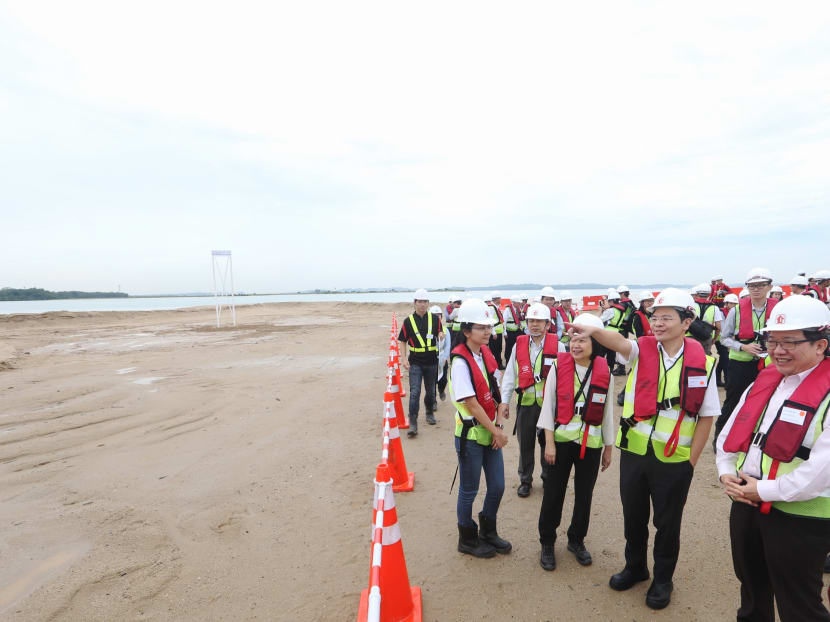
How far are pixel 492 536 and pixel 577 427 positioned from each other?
1276 millimetres

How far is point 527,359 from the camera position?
14.4ft

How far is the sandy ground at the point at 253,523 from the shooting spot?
9.91 feet

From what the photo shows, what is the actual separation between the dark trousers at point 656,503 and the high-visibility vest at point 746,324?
337cm

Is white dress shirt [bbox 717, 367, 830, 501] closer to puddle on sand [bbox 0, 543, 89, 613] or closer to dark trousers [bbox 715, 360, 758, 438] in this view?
dark trousers [bbox 715, 360, 758, 438]

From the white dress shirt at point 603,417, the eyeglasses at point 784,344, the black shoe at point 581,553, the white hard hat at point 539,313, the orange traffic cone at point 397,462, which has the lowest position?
the black shoe at point 581,553

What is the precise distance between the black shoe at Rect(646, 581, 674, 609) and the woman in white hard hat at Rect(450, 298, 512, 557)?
1.07 m

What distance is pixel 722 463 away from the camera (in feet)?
7.35

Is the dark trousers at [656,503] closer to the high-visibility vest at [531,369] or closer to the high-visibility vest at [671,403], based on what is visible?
the high-visibility vest at [671,403]

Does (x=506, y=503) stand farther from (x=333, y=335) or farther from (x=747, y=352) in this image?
(x=333, y=335)

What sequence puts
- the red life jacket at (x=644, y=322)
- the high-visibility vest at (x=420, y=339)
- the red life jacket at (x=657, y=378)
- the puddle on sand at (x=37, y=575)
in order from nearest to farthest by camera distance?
the red life jacket at (x=657, y=378) → the puddle on sand at (x=37, y=575) → the high-visibility vest at (x=420, y=339) → the red life jacket at (x=644, y=322)

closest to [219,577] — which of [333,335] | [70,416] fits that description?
[70,416]

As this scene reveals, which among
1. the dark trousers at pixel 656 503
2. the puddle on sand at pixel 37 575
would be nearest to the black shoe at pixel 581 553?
the dark trousers at pixel 656 503

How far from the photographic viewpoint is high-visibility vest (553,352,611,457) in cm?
315

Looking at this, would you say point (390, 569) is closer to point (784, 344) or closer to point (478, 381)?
point (478, 381)
